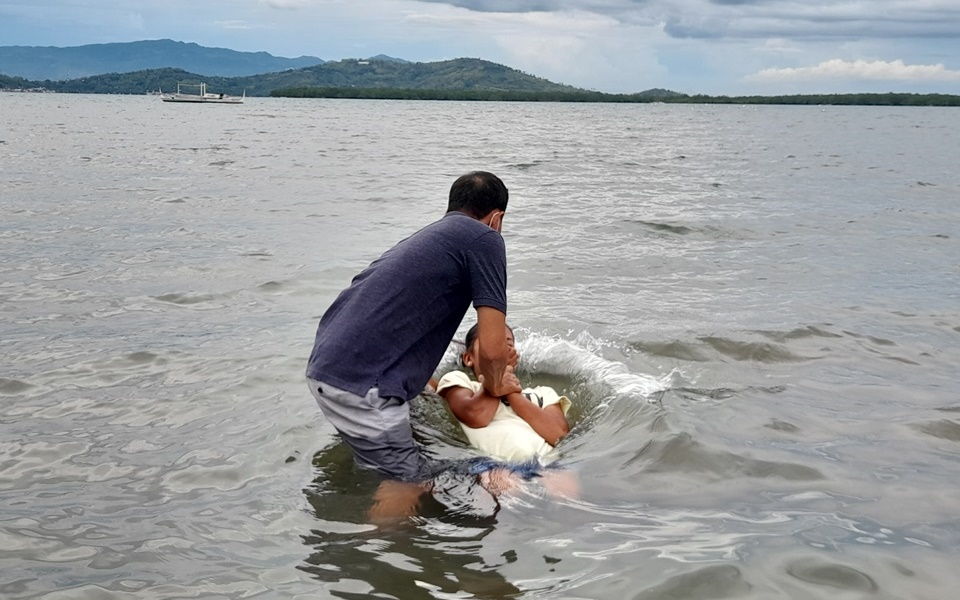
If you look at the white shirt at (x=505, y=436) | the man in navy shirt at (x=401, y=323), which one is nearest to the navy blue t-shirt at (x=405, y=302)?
the man in navy shirt at (x=401, y=323)

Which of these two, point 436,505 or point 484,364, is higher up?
point 484,364

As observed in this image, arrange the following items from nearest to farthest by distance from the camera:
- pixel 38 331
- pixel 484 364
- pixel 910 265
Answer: pixel 484 364 → pixel 38 331 → pixel 910 265

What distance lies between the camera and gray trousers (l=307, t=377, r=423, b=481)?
5.26 metres

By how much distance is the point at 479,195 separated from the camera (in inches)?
216

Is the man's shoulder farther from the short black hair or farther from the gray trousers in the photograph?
the gray trousers

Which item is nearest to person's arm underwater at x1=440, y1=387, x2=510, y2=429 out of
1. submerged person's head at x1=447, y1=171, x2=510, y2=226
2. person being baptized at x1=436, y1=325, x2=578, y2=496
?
person being baptized at x1=436, y1=325, x2=578, y2=496

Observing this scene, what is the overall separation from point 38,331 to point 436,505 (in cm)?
560

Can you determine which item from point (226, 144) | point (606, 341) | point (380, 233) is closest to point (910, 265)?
point (606, 341)

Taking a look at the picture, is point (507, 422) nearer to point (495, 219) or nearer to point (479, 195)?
point (495, 219)

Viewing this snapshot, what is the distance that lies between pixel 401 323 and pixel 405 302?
0.13m

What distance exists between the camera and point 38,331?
888 centimetres

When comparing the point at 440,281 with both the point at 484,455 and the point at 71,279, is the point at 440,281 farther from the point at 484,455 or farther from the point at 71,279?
the point at 71,279

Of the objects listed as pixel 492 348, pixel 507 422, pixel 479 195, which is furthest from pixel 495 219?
pixel 507 422

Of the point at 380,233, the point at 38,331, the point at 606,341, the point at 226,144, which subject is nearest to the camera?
the point at 38,331
